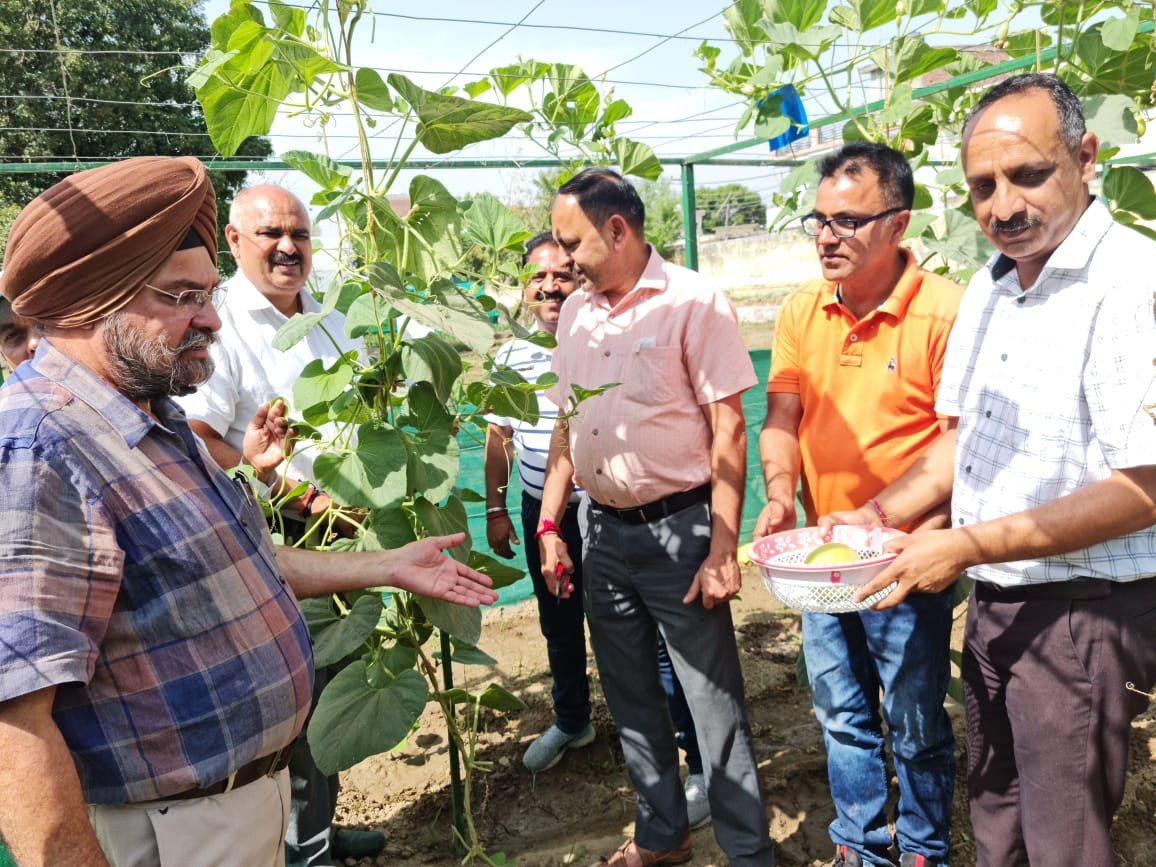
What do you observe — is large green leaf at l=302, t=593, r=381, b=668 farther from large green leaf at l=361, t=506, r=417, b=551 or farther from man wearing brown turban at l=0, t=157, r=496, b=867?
man wearing brown turban at l=0, t=157, r=496, b=867

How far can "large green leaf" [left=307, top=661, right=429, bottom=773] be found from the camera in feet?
6.39

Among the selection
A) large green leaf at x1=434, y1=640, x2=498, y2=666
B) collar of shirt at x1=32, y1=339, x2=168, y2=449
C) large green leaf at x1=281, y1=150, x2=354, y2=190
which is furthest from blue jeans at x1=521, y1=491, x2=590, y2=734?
collar of shirt at x1=32, y1=339, x2=168, y2=449

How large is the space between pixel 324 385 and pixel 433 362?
24 centimetres

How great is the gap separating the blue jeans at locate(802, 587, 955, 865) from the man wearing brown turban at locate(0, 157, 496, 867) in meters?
1.45

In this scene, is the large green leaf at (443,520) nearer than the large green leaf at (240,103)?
No

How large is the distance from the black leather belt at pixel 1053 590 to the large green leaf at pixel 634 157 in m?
2.08

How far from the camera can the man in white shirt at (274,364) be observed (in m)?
2.43

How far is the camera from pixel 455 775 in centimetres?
252

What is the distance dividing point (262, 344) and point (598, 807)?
1.81 meters

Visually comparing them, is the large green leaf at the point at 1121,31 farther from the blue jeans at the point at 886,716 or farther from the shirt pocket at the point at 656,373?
the blue jeans at the point at 886,716

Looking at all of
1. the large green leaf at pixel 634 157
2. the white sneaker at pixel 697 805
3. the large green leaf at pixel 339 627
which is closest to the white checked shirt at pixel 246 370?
the large green leaf at pixel 339 627

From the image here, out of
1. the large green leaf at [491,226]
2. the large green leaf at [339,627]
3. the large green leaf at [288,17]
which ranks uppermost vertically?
the large green leaf at [288,17]

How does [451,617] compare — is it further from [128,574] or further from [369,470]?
[128,574]

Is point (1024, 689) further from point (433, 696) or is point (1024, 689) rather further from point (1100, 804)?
point (433, 696)
